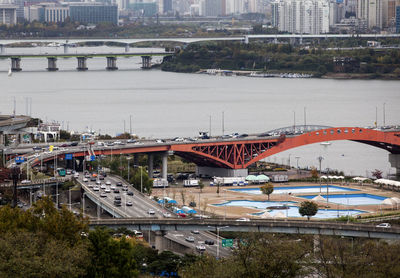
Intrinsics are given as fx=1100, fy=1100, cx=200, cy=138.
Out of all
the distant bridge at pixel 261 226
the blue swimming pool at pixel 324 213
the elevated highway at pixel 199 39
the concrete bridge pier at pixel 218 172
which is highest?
the elevated highway at pixel 199 39

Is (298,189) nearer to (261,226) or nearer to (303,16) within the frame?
Result: (261,226)

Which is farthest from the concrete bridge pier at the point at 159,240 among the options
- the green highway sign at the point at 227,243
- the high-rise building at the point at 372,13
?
the high-rise building at the point at 372,13

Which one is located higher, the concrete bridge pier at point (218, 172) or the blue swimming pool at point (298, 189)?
the concrete bridge pier at point (218, 172)

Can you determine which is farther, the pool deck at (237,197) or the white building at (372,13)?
the white building at (372,13)

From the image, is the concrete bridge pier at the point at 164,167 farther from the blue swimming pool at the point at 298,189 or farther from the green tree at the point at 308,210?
the green tree at the point at 308,210

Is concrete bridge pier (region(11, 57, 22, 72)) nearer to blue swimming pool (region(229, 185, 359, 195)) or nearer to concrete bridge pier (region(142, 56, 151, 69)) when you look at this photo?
concrete bridge pier (region(142, 56, 151, 69))

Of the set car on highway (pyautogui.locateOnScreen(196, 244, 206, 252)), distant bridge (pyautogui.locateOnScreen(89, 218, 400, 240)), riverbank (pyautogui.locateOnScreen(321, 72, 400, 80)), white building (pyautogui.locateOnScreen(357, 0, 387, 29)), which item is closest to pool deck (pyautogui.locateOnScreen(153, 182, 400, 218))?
distant bridge (pyautogui.locateOnScreen(89, 218, 400, 240))

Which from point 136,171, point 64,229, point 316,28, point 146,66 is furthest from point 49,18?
point 64,229
